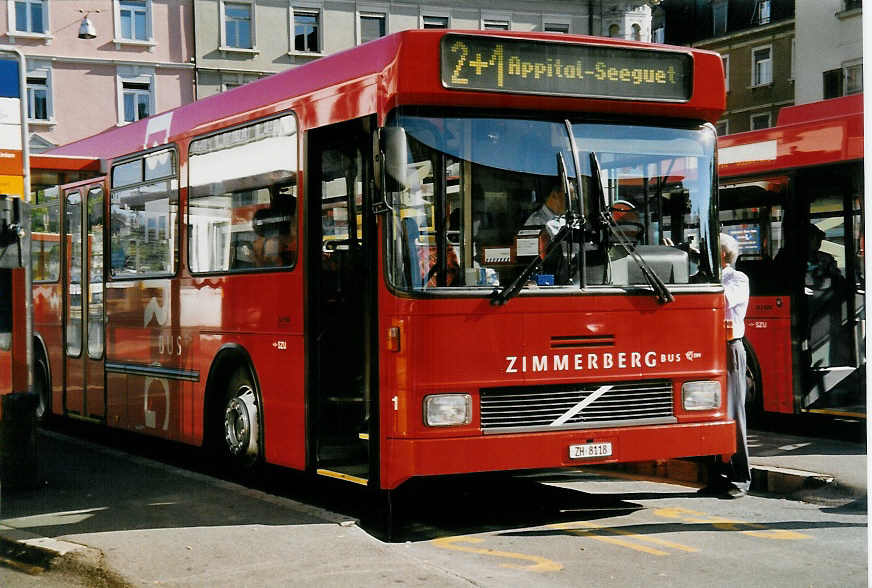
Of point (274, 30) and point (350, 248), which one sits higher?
point (274, 30)

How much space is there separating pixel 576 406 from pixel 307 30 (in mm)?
40119

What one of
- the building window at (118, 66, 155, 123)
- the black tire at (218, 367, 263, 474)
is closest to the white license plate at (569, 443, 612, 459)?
the black tire at (218, 367, 263, 474)

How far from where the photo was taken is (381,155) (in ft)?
25.3

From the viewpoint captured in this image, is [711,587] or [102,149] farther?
[102,149]

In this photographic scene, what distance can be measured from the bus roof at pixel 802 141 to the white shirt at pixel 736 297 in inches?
140

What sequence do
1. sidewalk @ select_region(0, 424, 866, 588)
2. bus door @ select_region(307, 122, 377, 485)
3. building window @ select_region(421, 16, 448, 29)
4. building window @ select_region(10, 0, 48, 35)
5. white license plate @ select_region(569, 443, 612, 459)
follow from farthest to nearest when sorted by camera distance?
building window @ select_region(421, 16, 448, 29) < building window @ select_region(10, 0, 48, 35) < bus door @ select_region(307, 122, 377, 485) < white license plate @ select_region(569, 443, 612, 459) < sidewalk @ select_region(0, 424, 866, 588)

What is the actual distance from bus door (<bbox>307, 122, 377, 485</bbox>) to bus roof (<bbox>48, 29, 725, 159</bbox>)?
319mm

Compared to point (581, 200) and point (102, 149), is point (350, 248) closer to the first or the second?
point (581, 200)

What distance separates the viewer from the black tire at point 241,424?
9.76 metres

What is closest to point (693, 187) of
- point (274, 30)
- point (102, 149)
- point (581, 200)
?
point (581, 200)

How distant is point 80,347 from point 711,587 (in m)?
8.50

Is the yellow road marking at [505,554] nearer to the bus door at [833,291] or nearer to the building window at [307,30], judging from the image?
the bus door at [833,291]

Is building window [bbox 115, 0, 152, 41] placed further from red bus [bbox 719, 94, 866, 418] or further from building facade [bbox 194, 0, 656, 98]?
red bus [bbox 719, 94, 866, 418]

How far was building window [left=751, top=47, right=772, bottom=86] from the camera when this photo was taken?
156ft
